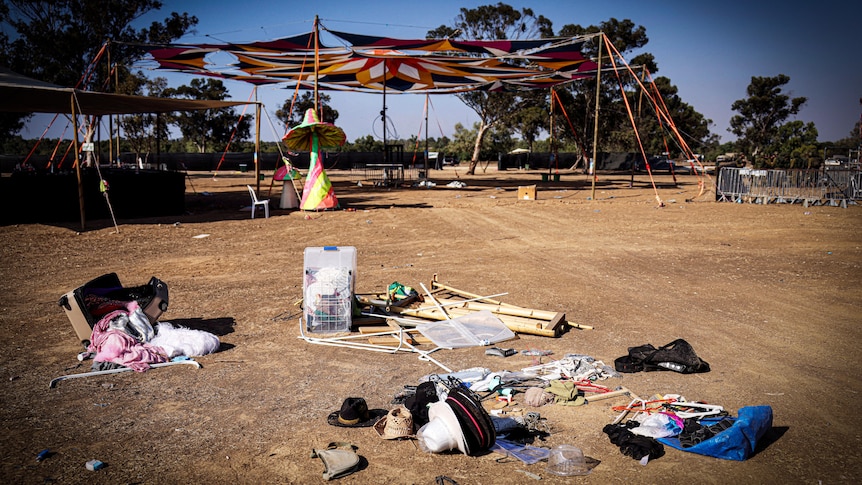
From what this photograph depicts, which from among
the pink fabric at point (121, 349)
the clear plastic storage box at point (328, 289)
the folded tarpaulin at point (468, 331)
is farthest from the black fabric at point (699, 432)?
the pink fabric at point (121, 349)

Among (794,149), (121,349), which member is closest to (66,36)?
(121,349)

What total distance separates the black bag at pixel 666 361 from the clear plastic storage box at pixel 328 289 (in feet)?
8.78

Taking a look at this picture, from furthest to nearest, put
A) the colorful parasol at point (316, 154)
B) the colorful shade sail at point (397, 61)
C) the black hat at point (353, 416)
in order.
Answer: the colorful shade sail at point (397, 61)
the colorful parasol at point (316, 154)
the black hat at point (353, 416)

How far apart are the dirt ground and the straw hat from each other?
57 mm

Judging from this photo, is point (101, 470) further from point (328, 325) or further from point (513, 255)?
point (513, 255)

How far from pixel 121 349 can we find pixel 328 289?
6.27 feet

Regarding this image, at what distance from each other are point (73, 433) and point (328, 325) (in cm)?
252

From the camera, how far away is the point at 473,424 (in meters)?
3.65

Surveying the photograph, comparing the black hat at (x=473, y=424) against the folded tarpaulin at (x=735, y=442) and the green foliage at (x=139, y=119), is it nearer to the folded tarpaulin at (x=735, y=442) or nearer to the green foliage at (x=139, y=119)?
the folded tarpaulin at (x=735, y=442)

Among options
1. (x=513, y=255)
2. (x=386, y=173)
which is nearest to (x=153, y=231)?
(x=513, y=255)

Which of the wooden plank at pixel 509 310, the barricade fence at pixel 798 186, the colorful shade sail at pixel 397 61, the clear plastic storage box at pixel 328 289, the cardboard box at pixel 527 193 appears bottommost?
the wooden plank at pixel 509 310

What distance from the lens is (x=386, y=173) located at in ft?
87.6

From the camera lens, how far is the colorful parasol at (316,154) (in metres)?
15.8

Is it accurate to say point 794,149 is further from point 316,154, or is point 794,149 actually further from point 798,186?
point 316,154
